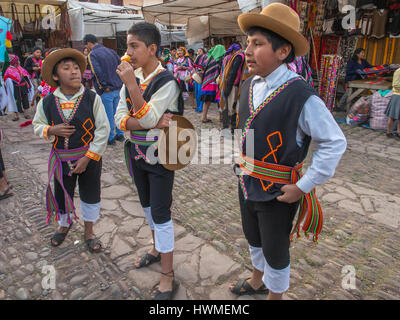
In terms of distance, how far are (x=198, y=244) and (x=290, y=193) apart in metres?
1.63

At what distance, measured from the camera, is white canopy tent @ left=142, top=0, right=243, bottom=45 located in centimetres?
977

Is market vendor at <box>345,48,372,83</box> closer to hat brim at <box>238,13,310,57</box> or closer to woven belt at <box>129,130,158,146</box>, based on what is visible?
hat brim at <box>238,13,310,57</box>

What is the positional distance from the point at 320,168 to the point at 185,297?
148 centimetres

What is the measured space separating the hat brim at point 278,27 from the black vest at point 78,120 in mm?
1561

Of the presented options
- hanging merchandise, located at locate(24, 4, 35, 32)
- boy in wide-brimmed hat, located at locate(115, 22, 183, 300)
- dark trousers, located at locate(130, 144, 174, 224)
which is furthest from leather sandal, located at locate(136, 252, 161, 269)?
hanging merchandise, located at locate(24, 4, 35, 32)

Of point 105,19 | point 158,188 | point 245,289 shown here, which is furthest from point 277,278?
point 105,19

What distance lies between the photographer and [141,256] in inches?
112

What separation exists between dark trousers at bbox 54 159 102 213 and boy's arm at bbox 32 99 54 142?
390mm

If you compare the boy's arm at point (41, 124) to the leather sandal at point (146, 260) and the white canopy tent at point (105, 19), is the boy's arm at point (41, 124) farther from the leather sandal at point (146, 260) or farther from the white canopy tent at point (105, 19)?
the white canopy tent at point (105, 19)

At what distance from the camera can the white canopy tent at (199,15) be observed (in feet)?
32.1

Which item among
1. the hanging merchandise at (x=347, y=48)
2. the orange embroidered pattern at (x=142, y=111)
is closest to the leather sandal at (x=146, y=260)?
the orange embroidered pattern at (x=142, y=111)

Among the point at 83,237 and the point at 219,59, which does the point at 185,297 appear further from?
the point at 219,59

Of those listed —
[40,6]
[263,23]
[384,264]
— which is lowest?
[384,264]

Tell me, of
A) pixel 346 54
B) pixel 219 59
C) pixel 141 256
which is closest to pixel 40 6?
pixel 219 59
